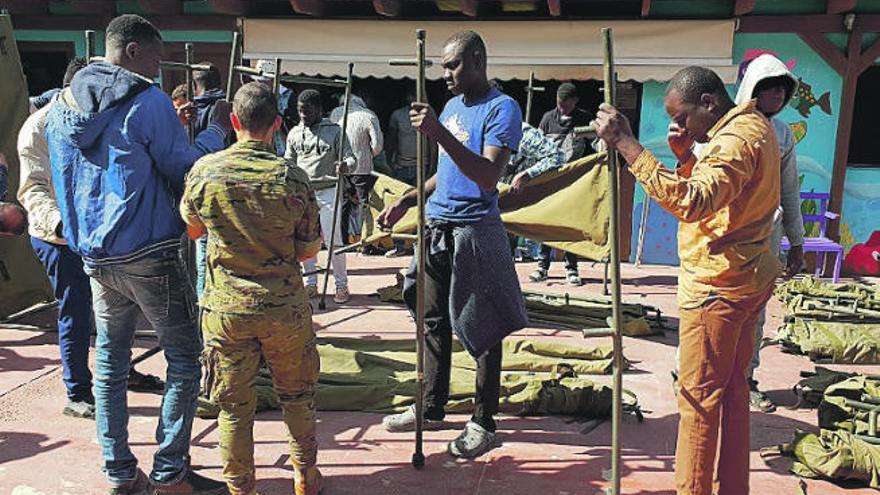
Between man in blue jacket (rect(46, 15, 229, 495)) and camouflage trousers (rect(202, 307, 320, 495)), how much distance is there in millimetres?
270

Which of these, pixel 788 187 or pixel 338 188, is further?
pixel 338 188

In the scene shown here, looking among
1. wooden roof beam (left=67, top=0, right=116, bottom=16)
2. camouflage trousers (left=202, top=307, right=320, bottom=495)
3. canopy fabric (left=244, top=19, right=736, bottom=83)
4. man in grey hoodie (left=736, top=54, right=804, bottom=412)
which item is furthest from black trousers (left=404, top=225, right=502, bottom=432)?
wooden roof beam (left=67, top=0, right=116, bottom=16)

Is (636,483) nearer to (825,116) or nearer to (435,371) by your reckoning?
(435,371)

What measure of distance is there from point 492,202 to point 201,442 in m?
1.99

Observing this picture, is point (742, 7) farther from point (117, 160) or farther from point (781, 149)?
point (117, 160)

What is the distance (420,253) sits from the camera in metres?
3.53

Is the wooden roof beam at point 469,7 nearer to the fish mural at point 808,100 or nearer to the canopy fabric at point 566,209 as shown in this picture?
the canopy fabric at point 566,209

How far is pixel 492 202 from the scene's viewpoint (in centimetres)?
384

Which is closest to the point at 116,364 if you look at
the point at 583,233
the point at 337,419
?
the point at 337,419

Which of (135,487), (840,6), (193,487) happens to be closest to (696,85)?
(193,487)

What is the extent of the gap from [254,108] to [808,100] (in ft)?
24.3

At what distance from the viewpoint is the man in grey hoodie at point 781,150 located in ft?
11.5

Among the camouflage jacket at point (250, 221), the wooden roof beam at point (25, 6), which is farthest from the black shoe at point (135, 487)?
the wooden roof beam at point (25, 6)

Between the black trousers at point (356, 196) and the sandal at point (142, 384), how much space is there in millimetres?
2943
